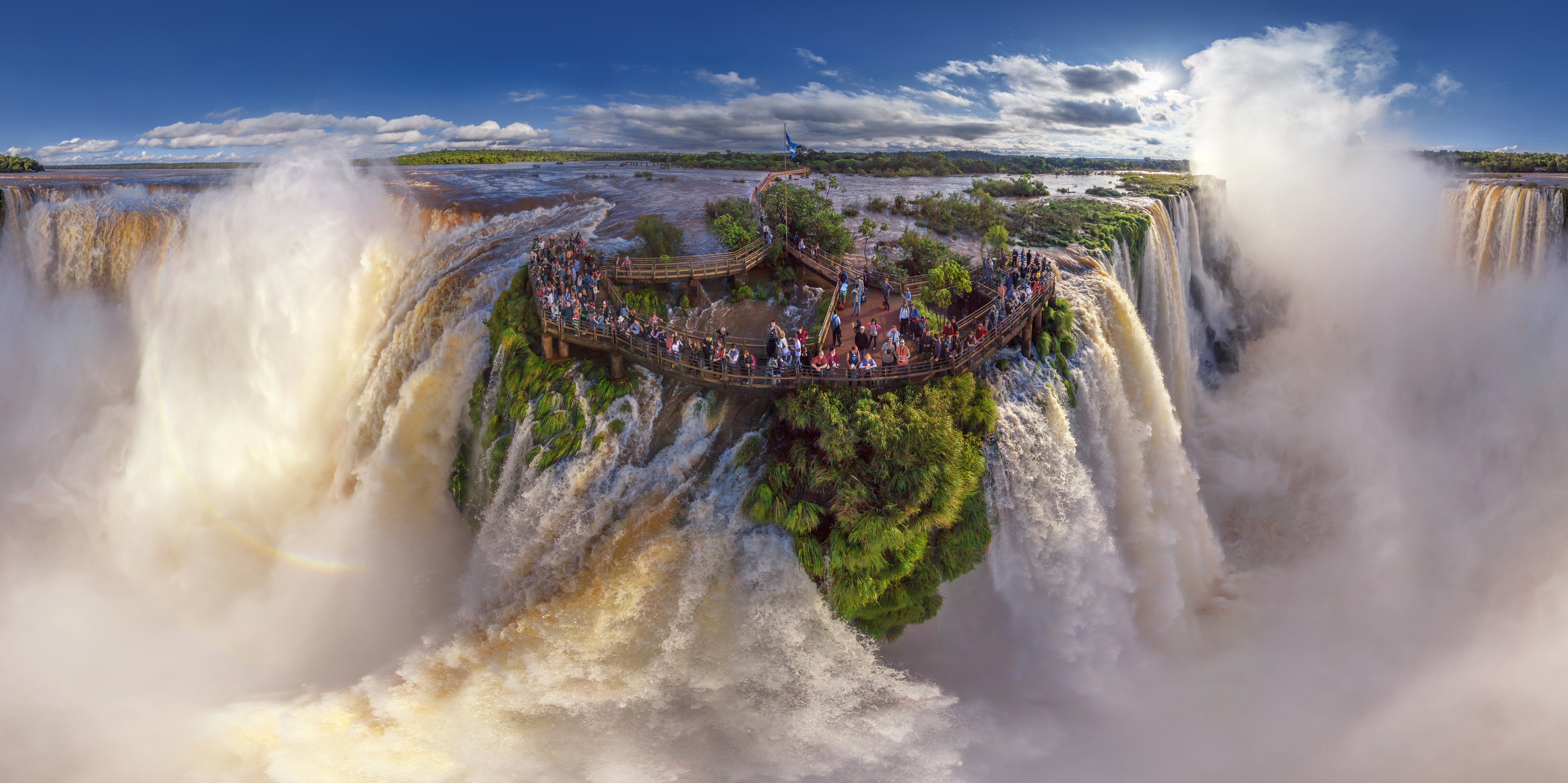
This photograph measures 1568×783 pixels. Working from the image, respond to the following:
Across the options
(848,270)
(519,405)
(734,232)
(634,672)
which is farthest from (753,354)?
(734,232)

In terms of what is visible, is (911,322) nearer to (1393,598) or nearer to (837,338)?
(837,338)

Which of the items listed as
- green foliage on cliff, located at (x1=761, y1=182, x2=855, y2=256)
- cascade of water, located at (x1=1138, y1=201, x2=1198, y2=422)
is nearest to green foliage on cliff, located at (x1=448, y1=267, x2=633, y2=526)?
green foliage on cliff, located at (x1=761, y1=182, x2=855, y2=256)

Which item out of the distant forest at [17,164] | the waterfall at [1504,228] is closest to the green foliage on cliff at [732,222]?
the waterfall at [1504,228]

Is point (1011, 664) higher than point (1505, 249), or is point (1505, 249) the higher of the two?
point (1505, 249)

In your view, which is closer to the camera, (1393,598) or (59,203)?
(1393,598)

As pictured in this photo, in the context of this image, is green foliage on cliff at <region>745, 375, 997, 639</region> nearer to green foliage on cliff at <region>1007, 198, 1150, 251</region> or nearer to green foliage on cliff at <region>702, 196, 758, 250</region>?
green foliage on cliff at <region>702, 196, 758, 250</region>

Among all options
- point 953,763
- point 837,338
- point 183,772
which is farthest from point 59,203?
point 953,763
